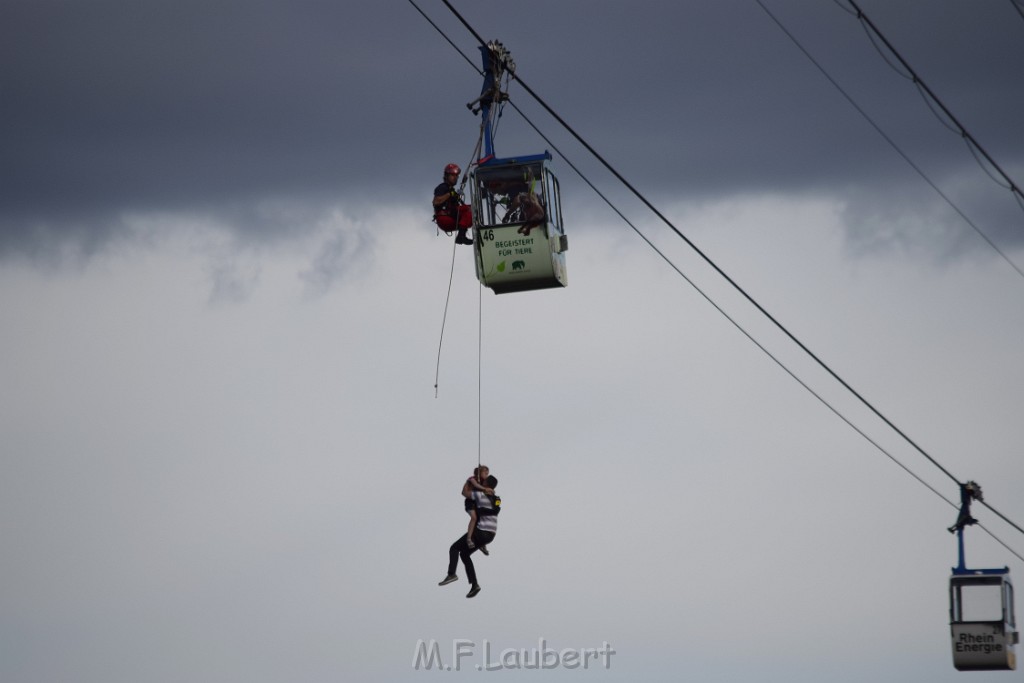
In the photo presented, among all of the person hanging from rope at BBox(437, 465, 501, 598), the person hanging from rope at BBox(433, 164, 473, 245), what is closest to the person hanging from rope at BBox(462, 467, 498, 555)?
the person hanging from rope at BBox(437, 465, 501, 598)

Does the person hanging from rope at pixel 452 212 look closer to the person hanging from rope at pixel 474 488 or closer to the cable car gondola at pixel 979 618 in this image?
the person hanging from rope at pixel 474 488

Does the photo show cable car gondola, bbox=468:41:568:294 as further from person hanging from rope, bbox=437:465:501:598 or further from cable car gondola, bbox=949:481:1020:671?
cable car gondola, bbox=949:481:1020:671

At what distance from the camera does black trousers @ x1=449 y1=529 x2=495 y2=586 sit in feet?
99.0

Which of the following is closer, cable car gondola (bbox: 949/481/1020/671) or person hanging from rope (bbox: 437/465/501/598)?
person hanging from rope (bbox: 437/465/501/598)

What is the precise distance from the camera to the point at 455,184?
94.6 feet

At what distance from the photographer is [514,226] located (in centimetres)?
2823

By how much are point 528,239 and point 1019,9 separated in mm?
9701

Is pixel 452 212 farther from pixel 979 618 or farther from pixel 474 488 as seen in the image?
pixel 979 618

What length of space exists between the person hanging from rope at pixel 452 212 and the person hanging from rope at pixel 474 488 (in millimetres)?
3629

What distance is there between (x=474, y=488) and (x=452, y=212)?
4209 mm

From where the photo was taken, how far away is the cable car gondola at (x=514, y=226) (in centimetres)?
2820

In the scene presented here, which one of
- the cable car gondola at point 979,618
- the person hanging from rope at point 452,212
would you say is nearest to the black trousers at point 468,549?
the person hanging from rope at point 452,212

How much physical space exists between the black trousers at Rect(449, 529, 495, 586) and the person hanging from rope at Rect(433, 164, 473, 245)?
455 cm

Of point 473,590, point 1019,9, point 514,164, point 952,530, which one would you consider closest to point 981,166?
point 1019,9
